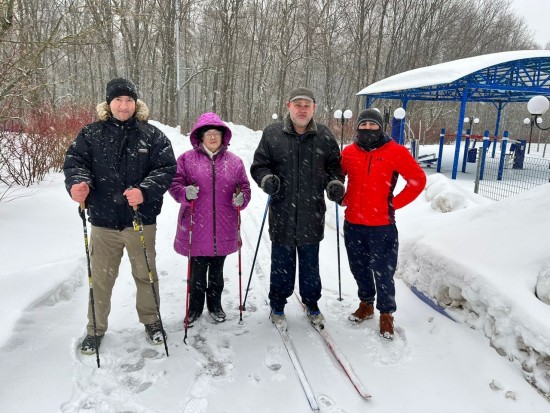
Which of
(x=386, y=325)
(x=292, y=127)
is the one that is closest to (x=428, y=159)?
(x=386, y=325)

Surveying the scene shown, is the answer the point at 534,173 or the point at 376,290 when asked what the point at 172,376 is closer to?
the point at 376,290

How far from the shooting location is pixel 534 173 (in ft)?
35.4

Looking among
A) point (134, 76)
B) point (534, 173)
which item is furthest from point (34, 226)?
point (134, 76)

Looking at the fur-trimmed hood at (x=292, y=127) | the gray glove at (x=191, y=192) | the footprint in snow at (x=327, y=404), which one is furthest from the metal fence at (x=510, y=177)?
the gray glove at (x=191, y=192)

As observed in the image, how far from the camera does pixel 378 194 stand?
350 cm

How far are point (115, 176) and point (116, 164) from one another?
10cm

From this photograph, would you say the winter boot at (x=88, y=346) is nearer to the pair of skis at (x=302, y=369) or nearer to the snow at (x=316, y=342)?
the snow at (x=316, y=342)

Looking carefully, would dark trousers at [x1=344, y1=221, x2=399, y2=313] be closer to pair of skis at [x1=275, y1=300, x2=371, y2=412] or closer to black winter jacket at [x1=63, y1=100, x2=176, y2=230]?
pair of skis at [x1=275, y1=300, x2=371, y2=412]

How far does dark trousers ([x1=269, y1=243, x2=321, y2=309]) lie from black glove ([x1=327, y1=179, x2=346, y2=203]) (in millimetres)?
528

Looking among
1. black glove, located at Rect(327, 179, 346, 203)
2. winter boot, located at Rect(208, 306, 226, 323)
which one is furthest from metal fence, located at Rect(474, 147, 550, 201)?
winter boot, located at Rect(208, 306, 226, 323)

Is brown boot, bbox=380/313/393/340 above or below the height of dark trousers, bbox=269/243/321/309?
below

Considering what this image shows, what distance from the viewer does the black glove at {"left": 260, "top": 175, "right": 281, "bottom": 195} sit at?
11.0 feet

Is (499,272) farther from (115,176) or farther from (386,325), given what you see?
(115,176)

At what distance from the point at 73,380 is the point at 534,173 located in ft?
40.0
